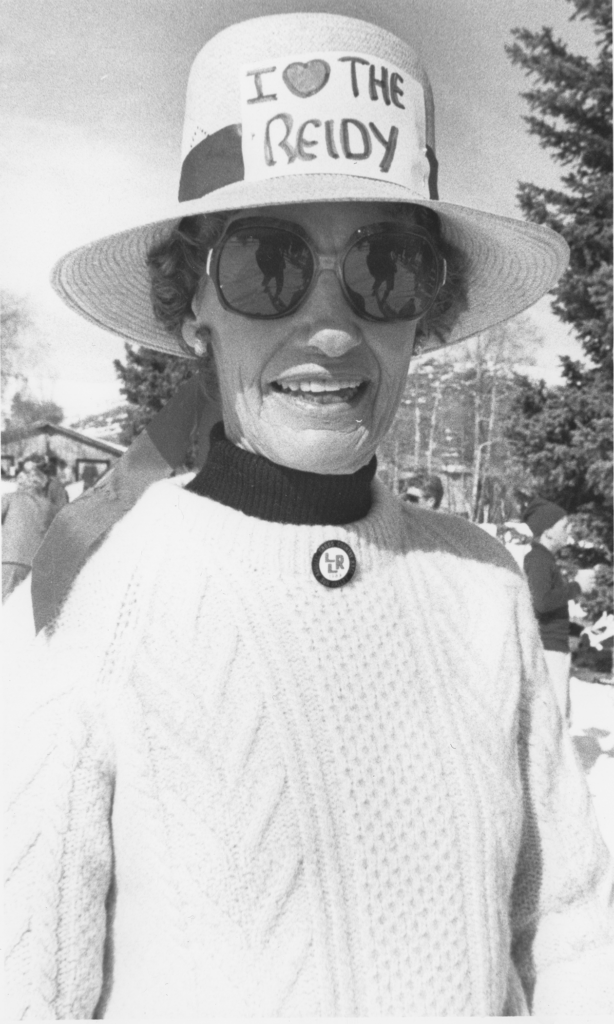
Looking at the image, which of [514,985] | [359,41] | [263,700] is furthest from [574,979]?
[359,41]

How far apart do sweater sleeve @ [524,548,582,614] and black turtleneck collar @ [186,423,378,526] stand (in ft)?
11.2

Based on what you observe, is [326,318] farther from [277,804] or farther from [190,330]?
[277,804]

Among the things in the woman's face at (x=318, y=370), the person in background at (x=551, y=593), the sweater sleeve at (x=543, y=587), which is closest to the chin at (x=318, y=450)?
the woman's face at (x=318, y=370)

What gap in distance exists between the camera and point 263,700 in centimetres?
108

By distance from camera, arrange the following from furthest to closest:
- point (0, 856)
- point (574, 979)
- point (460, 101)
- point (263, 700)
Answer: point (460, 101), point (574, 979), point (263, 700), point (0, 856)

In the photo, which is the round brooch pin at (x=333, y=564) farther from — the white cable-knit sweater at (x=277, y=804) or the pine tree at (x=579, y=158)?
the pine tree at (x=579, y=158)

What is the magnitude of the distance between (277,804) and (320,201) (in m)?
0.77

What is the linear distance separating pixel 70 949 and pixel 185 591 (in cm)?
43

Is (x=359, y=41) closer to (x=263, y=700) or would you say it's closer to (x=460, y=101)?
(x=460, y=101)

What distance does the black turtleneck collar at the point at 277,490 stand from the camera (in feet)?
3.94

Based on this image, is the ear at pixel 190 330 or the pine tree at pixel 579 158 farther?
the pine tree at pixel 579 158

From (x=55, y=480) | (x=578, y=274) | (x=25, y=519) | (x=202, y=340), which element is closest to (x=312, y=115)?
(x=202, y=340)

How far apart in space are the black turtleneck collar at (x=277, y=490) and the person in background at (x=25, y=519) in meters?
0.64

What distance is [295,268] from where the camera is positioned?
112cm
